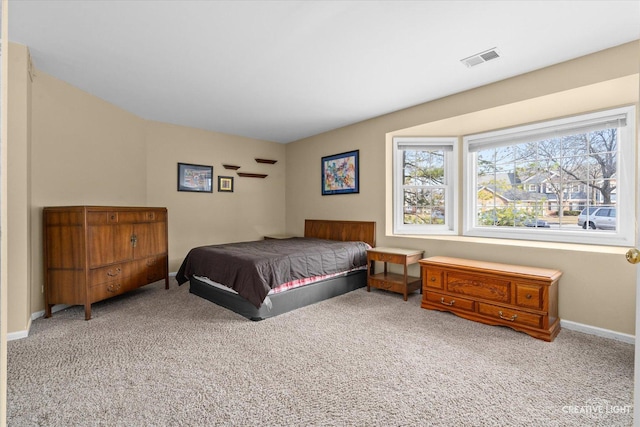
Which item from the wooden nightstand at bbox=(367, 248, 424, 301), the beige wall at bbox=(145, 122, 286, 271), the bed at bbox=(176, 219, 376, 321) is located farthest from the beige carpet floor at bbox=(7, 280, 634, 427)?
the beige wall at bbox=(145, 122, 286, 271)

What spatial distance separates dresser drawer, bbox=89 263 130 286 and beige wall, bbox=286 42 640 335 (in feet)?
10.3

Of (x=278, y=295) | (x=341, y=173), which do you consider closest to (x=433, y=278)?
(x=278, y=295)

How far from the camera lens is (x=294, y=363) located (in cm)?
219

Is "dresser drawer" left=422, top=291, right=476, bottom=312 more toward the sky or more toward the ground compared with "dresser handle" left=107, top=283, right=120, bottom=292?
more toward the ground

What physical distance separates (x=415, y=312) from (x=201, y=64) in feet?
10.8

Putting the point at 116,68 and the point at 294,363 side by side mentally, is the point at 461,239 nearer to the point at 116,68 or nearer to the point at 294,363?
the point at 294,363

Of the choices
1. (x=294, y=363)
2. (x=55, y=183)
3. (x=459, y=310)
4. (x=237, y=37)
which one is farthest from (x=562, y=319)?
(x=55, y=183)

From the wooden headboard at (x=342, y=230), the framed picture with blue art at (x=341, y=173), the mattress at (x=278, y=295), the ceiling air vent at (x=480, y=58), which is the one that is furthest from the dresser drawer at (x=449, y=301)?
the ceiling air vent at (x=480, y=58)

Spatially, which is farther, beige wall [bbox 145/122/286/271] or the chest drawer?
beige wall [bbox 145/122/286/271]

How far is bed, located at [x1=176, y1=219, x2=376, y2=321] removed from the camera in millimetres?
3059

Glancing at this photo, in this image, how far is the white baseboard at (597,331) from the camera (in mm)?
2520

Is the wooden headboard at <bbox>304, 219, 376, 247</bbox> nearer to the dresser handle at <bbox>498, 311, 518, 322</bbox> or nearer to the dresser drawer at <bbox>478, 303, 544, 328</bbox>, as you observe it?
the dresser drawer at <bbox>478, 303, 544, 328</bbox>

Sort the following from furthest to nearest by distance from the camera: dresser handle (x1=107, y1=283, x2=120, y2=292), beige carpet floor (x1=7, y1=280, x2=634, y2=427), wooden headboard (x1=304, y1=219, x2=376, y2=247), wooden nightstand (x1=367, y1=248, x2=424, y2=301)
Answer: wooden headboard (x1=304, y1=219, x2=376, y2=247), wooden nightstand (x1=367, y1=248, x2=424, y2=301), dresser handle (x1=107, y1=283, x2=120, y2=292), beige carpet floor (x1=7, y1=280, x2=634, y2=427)

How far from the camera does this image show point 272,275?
313cm
